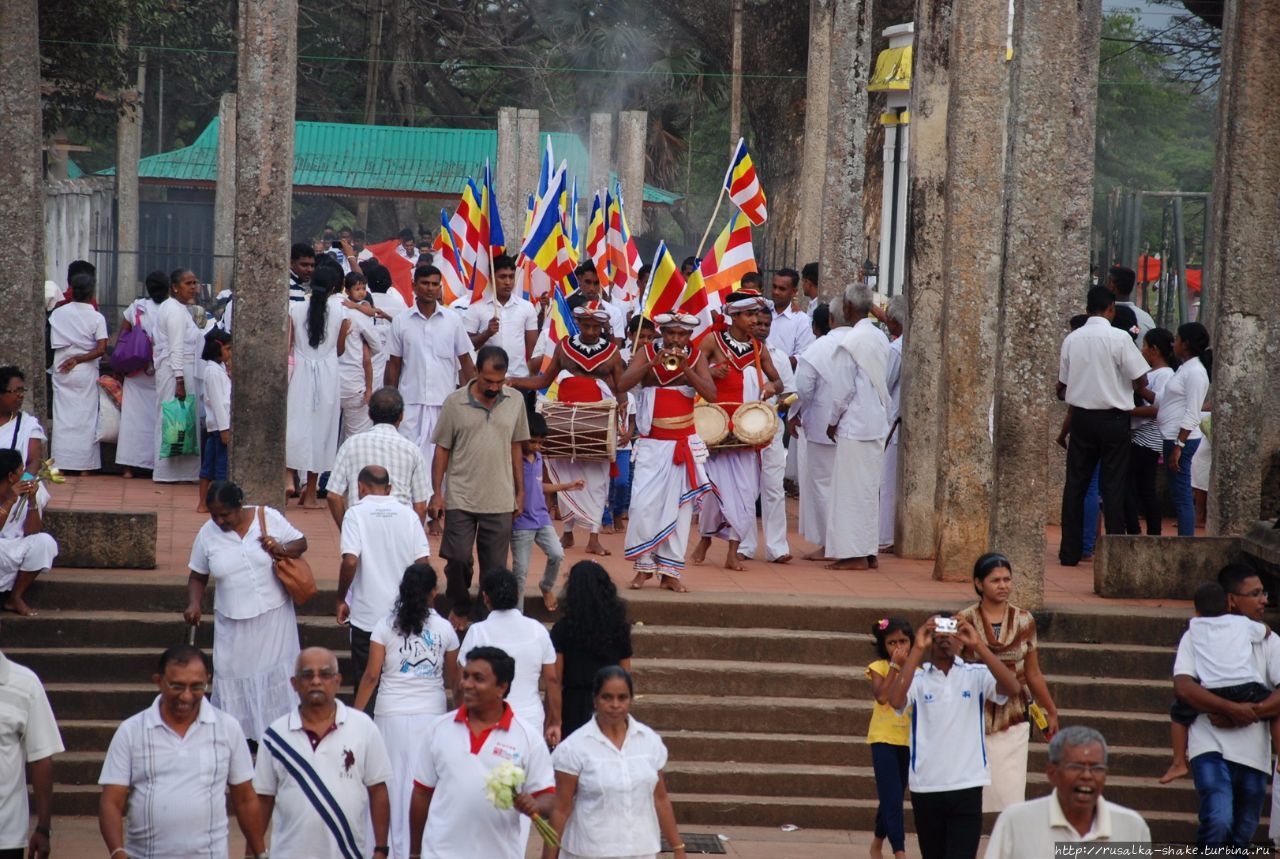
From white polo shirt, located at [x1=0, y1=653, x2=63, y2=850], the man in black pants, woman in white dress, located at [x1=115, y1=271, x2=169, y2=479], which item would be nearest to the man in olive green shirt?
the man in black pants

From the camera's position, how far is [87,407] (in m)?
15.4

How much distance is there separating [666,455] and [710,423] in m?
0.83

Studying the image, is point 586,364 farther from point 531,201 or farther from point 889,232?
point 889,232

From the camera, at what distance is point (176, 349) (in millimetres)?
14555

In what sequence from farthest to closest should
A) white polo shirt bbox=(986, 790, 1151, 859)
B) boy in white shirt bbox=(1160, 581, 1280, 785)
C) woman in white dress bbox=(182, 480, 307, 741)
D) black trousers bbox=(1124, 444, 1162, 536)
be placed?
black trousers bbox=(1124, 444, 1162, 536) < woman in white dress bbox=(182, 480, 307, 741) < boy in white shirt bbox=(1160, 581, 1280, 785) < white polo shirt bbox=(986, 790, 1151, 859)

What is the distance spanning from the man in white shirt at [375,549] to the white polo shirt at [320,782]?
1.81 metres

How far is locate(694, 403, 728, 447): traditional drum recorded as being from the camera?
1177cm

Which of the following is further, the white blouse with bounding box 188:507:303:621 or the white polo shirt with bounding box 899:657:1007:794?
the white blouse with bounding box 188:507:303:621

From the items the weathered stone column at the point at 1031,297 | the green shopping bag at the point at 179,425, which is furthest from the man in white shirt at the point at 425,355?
the weathered stone column at the point at 1031,297

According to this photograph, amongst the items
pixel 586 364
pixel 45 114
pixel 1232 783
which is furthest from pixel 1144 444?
pixel 45 114

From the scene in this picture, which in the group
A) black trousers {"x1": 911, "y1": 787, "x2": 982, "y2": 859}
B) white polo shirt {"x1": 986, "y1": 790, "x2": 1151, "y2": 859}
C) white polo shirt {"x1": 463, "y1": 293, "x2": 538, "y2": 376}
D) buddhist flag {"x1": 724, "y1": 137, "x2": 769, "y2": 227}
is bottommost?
black trousers {"x1": 911, "y1": 787, "x2": 982, "y2": 859}

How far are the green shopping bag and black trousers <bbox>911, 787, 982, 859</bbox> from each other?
28.6 feet

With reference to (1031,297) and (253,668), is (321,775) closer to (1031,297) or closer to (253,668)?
(253,668)

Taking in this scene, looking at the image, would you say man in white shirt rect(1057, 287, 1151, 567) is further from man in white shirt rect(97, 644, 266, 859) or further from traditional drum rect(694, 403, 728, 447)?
man in white shirt rect(97, 644, 266, 859)
